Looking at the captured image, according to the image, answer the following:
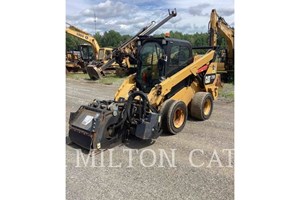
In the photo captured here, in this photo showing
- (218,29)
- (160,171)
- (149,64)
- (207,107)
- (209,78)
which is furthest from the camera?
(218,29)

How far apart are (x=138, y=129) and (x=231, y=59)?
9454mm

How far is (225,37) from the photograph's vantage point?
38.4ft

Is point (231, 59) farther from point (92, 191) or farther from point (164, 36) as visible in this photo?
point (92, 191)

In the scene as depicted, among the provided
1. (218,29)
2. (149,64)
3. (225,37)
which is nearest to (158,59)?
(149,64)

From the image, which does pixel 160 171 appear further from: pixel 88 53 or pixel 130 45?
pixel 88 53

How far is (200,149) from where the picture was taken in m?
4.25

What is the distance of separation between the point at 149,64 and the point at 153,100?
98cm

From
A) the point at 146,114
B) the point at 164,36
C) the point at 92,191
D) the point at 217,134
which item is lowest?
the point at 92,191

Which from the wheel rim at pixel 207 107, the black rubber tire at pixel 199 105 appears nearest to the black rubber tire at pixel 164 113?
the black rubber tire at pixel 199 105

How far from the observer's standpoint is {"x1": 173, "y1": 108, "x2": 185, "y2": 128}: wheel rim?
508 centimetres

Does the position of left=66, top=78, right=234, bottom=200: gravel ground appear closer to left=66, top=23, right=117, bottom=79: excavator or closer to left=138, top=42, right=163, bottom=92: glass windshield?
left=138, top=42, right=163, bottom=92: glass windshield

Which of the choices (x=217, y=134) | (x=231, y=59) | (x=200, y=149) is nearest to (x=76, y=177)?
(x=200, y=149)

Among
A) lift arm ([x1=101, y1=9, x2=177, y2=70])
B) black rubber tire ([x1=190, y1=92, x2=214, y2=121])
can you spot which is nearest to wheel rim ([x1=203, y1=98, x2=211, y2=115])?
black rubber tire ([x1=190, y1=92, x2=214, y2=121])

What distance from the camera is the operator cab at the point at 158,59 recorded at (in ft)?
17.1
